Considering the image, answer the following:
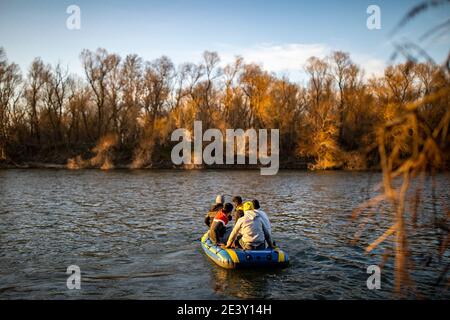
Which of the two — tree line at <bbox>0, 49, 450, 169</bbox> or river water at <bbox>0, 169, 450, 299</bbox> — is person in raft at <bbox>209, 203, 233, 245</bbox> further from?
tree line at <bbox>0, 49, 450, 169</bbox>

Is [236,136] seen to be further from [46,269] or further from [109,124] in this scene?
[46,269]

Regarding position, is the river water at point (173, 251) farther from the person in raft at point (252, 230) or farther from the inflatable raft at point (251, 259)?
the person in raft at point (252, 230)

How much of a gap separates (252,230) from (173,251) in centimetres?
312

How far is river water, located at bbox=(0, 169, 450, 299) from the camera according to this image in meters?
8.88

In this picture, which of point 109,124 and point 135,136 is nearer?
point 135,136

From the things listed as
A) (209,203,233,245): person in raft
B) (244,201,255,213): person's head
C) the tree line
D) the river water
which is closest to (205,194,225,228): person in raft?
(209,203,233,245): person in raft

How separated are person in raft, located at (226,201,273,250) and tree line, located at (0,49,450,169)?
39779mm

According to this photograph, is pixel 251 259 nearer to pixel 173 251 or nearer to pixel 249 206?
pixel 249 206

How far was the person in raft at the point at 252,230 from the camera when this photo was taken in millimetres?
10195

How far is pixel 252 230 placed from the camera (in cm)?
1027

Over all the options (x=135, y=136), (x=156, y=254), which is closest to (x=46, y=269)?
(x=156, y=254)
